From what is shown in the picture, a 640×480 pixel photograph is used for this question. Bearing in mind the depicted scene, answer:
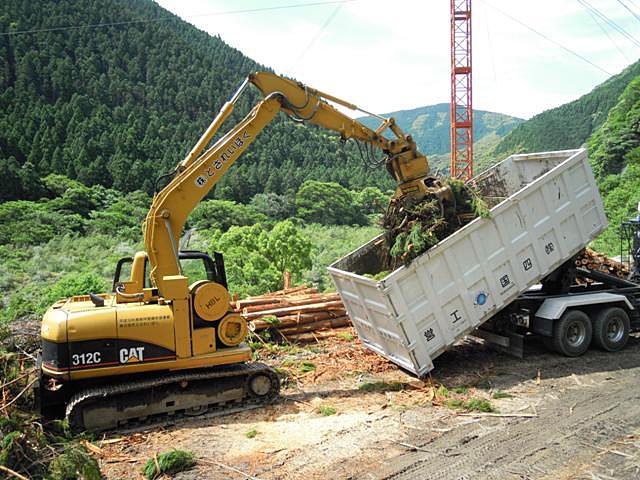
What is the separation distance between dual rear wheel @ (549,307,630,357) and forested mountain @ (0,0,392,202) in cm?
4442

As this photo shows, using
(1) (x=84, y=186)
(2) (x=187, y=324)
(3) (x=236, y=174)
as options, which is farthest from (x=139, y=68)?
(2) (x=187, y=324)

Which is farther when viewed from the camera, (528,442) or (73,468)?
(528,442)

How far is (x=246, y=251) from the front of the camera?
23.3m

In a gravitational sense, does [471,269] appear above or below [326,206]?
below

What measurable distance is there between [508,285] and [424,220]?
1.74 m

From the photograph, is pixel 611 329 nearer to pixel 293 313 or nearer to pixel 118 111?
pixel 293 313

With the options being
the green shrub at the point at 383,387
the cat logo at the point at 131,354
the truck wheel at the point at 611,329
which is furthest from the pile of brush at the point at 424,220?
the cat logo at the point at 131,354

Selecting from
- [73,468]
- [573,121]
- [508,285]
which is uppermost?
[573,121]

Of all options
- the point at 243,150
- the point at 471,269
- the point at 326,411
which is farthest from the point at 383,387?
the point at 243,150

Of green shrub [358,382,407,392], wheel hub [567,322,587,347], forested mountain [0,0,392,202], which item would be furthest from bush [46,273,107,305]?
forested mountain [0,0,392,202]

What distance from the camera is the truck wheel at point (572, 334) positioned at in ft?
30.5

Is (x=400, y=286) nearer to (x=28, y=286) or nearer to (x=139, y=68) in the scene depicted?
(x=28, y=286)

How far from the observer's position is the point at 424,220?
28.9ft

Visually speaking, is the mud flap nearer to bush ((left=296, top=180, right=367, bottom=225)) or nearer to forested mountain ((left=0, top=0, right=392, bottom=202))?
forested mountain ((left=0, top=0, right=392, bottom=202))
